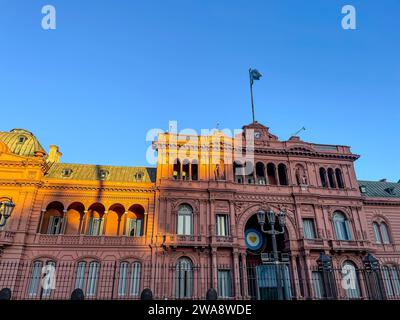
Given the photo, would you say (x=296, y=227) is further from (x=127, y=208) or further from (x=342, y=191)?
(x=127, y=208)

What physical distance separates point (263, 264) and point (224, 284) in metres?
4.51

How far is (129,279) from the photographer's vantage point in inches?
1048

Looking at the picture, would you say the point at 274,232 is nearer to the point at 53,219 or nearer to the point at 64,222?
the point at 64,222

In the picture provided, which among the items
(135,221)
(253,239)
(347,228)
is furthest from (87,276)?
(347,228)

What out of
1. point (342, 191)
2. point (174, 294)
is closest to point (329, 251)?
point (342, 191)

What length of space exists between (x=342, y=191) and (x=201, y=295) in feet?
61.1

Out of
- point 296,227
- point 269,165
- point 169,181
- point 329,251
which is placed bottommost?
point 329,251

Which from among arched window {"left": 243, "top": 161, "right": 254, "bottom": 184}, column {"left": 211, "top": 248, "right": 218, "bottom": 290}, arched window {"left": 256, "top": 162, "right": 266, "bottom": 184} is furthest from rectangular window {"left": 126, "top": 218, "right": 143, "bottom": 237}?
arched window {"left": 256, "top": 162, "right": 266, "bottom": 184}

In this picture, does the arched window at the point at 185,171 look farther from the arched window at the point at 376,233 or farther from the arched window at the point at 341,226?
the arched window at the point at 376,233

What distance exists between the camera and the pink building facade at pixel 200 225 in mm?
26422

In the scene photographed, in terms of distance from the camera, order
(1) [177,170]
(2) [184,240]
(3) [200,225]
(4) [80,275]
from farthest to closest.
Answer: (1) [177,170], (3) [200,225], (2) [184,240], (4) [80,275]

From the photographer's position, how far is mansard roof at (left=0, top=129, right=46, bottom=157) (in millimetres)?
31083

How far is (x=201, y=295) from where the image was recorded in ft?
84.7

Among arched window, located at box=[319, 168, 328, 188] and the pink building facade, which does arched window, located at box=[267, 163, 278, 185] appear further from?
arched window, located at box=[319, 168, 328, 188]
